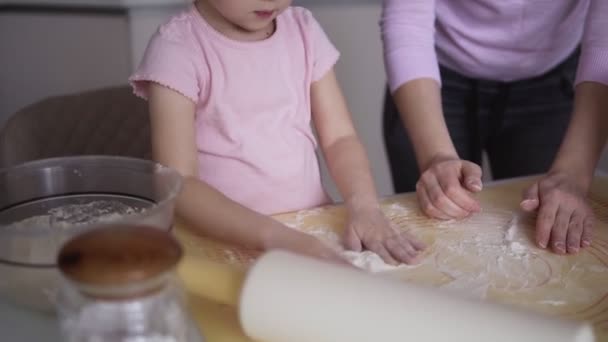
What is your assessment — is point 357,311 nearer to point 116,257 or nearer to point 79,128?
point 116,257

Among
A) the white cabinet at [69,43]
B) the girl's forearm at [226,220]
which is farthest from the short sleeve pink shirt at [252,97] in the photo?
the white cabinet at [69,43]

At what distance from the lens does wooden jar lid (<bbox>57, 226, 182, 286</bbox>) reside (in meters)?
0.37

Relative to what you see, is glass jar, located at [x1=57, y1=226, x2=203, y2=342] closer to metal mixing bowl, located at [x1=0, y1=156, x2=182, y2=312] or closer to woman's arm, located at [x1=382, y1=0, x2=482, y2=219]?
metal mixing bowl, located at [x1=0, y1=156, x2=182, y2=312]

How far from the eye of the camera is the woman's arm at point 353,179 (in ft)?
2.56

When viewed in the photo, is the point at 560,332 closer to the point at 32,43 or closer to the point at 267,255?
the point at 267,255

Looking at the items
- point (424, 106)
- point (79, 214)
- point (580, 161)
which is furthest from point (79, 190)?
point (580, 161)

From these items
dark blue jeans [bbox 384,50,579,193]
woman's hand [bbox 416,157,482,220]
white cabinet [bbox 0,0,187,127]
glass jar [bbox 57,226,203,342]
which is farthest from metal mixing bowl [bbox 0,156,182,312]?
white cabinet [bbox 0,0,187,127]

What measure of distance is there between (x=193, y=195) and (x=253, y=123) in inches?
6.2

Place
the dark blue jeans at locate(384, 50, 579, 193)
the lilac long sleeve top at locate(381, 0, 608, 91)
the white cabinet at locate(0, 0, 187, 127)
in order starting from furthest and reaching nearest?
the white cabinet at locate(0, 0, 187, 127)
the dark blue jeans at locate(384, 50, 579, 193)
the lilac long sleeve top at locate(381, 0, 608, 91)

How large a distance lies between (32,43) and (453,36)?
5.26 ft

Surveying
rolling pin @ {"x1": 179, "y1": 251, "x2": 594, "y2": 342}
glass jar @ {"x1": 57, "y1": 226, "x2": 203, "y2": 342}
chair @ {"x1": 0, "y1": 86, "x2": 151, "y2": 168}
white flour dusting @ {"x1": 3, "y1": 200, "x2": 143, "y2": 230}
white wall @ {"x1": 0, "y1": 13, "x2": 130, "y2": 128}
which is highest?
glass jar @ {"x1": 57, "y1": 226, "x2": 203, "y2": 342}

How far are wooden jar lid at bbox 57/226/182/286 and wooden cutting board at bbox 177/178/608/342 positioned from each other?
16 centimetres

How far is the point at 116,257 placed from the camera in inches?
14.6

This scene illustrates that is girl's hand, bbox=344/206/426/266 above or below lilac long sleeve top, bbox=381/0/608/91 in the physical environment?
below
